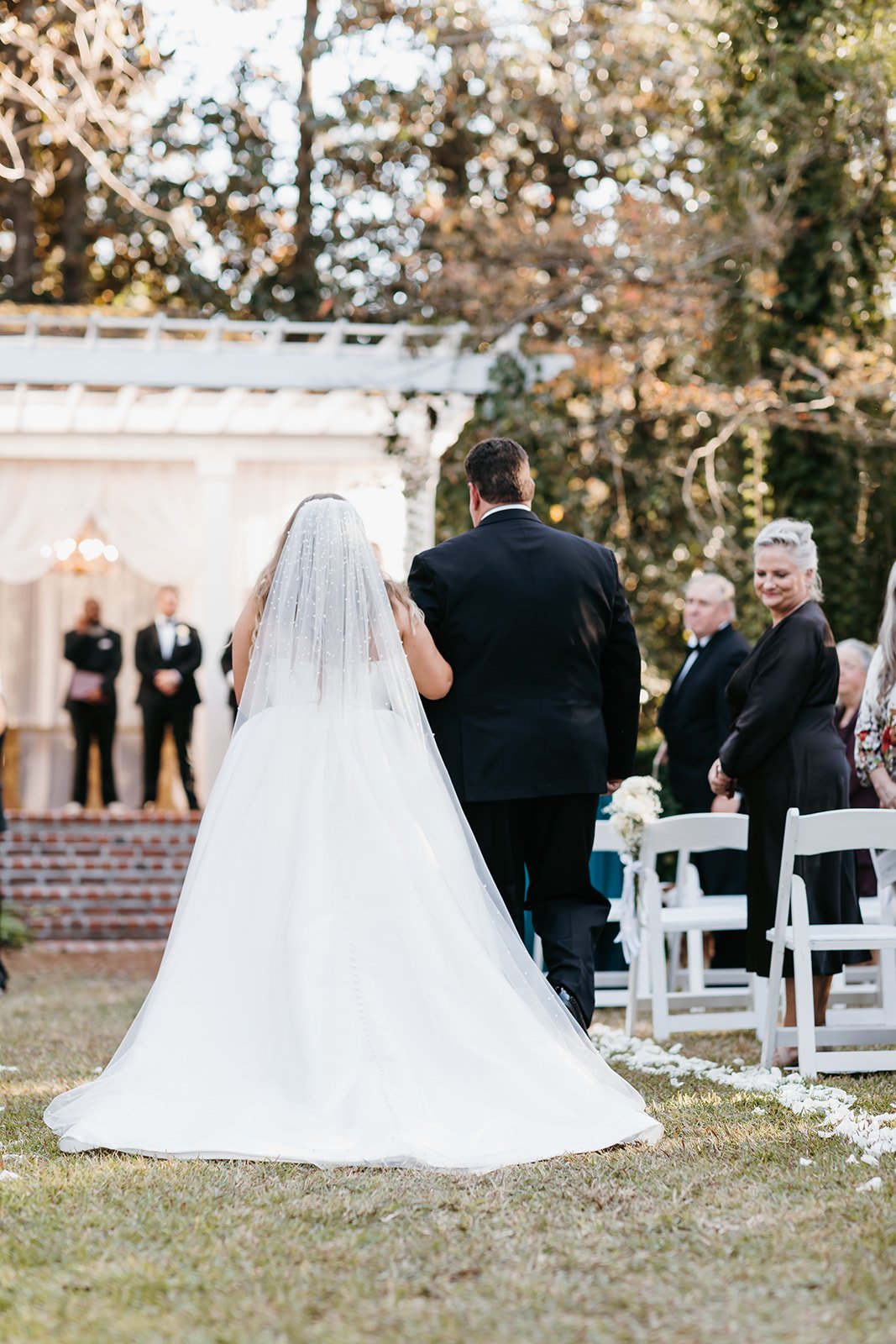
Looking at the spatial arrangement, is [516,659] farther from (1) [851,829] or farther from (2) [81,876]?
(2) [81,876]

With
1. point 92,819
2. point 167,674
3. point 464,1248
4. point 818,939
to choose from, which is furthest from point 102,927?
point 464,1248

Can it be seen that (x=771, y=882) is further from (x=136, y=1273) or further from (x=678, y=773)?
(x=136, y=1273)

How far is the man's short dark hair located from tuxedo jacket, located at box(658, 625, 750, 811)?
2466mm

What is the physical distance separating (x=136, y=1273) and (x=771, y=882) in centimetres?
320

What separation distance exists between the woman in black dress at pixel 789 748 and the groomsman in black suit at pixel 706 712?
1.63 meters

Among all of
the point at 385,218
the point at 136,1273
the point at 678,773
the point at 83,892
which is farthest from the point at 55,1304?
the point at 385,218

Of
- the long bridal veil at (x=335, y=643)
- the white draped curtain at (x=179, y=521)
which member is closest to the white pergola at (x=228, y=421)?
the white draped curtain at (x=179, y=521)

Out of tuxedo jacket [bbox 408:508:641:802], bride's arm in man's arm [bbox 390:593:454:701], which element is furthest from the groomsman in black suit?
bride's arm in man's arm [bbox 390:593:454:701]

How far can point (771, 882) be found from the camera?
5527 millimetres

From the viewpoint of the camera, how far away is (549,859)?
16.3ft

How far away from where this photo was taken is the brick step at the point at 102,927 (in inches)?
442

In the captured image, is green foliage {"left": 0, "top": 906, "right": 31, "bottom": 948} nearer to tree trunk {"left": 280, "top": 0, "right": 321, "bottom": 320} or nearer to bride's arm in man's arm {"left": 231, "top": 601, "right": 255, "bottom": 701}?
bride's arm in man's arm {"left": 231, "top": 601, "right": 255, "bottom": 701}

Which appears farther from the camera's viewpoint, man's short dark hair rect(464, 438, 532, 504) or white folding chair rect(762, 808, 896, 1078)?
man's short dark hair rect(464, 438, 532, 504)

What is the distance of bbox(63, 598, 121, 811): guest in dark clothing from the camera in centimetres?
1323
